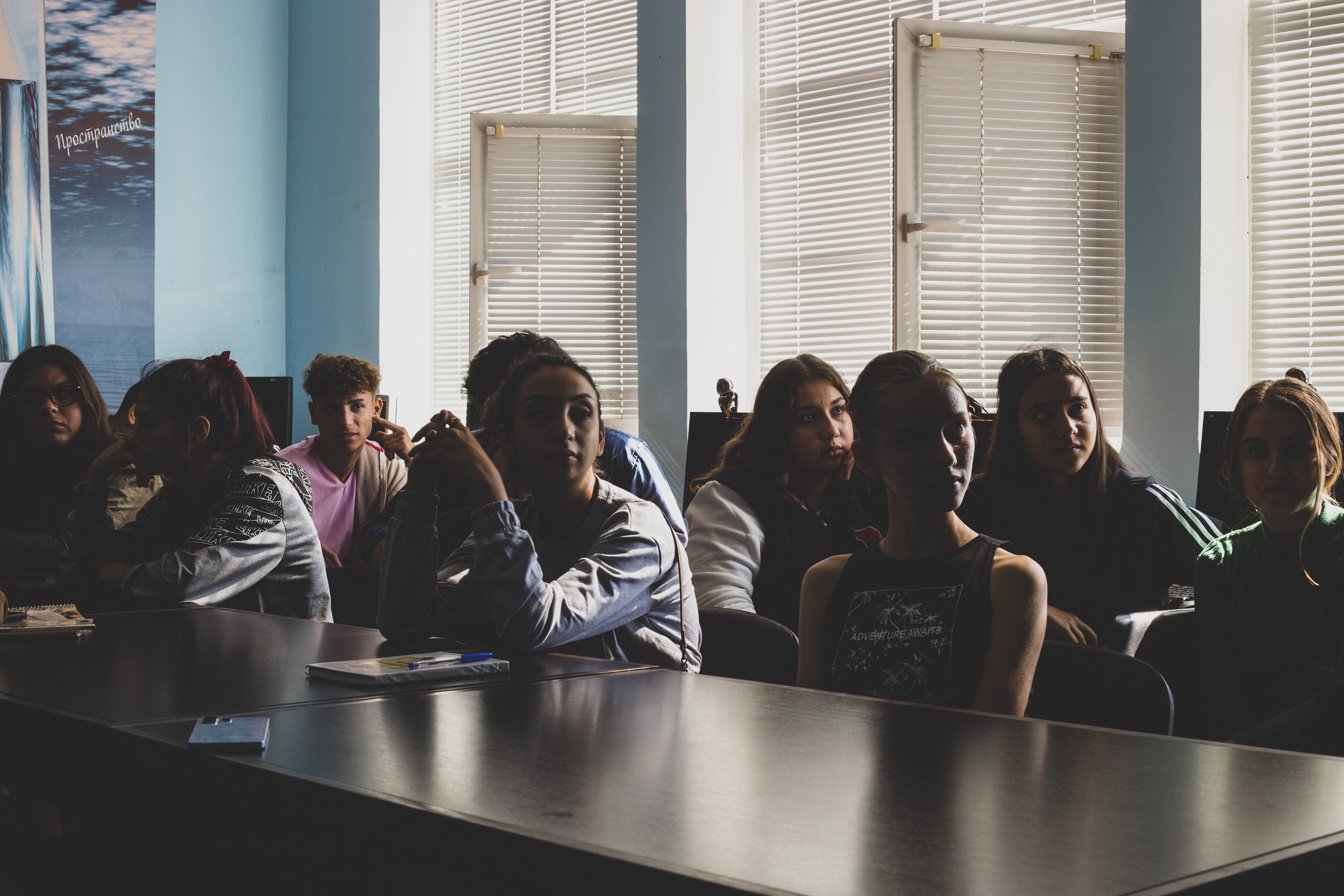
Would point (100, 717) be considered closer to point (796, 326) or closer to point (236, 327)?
point (796, 326)

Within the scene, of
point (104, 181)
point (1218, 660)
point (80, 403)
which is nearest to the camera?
point (1218, 660)

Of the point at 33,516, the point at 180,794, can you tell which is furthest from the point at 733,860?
the point at 33,516

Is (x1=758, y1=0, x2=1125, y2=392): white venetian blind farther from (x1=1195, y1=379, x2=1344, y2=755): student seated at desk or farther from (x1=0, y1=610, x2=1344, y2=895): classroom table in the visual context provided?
(x1=0, y1=610, x2=1344, y2=895): classroom table

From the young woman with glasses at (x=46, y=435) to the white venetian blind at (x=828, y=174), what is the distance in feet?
8.93

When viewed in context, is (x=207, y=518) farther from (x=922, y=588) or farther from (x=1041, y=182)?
(x=1041, y=182)

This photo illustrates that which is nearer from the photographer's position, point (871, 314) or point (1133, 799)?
point (1133, 799)

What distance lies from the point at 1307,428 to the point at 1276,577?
1.03 ft

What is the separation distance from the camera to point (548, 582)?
191 centimetres

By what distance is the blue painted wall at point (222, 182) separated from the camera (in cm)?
563

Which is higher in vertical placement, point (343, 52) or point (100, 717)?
point (343, 52)

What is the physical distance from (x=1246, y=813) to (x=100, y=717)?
3.74 feet

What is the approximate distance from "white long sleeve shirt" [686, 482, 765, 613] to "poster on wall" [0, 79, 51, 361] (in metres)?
3.77

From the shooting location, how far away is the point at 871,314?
475 cm

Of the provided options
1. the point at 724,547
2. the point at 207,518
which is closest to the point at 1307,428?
the point at 724,547
